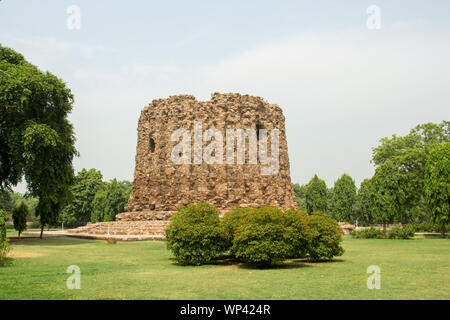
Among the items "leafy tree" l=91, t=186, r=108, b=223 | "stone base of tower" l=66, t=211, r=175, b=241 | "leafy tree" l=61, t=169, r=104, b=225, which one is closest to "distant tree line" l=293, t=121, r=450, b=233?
"stone base of tower" l=66, t=211, r=175, b=241

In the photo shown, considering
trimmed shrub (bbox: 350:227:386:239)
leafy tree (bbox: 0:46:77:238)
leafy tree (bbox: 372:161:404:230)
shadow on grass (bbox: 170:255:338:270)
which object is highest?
leafy tree (bbox: 0:46:77:238)

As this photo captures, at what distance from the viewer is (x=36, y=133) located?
16234 mm

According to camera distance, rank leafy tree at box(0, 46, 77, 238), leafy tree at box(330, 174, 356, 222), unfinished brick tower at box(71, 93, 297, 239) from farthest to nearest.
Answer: leafy tree at box(330, 174, 356, 222), unfinished brick tower at box(71, 93, 297, 239), leafy tree at box(0, 46, 77, 238)

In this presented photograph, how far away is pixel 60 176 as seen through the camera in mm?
18281

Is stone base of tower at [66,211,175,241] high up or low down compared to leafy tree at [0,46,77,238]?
down

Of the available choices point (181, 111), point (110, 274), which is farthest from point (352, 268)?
point (181, 111)

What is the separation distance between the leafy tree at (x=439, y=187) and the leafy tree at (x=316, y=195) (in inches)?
831

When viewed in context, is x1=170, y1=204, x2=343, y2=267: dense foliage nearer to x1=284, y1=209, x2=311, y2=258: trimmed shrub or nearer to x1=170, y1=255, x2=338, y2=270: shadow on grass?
x1=284, y1=209, x2=311, y2=258: trimmed shrub

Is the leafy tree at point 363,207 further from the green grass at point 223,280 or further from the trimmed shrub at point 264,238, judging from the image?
the trimmed shrub at point 264,238

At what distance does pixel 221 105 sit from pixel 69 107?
29.8 feet

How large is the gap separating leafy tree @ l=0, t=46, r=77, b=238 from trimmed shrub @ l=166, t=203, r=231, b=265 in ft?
29.4

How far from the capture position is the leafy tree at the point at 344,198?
43.3 metres

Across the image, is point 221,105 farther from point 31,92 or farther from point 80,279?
point 80,279

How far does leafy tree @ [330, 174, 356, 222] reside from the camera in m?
43.3
